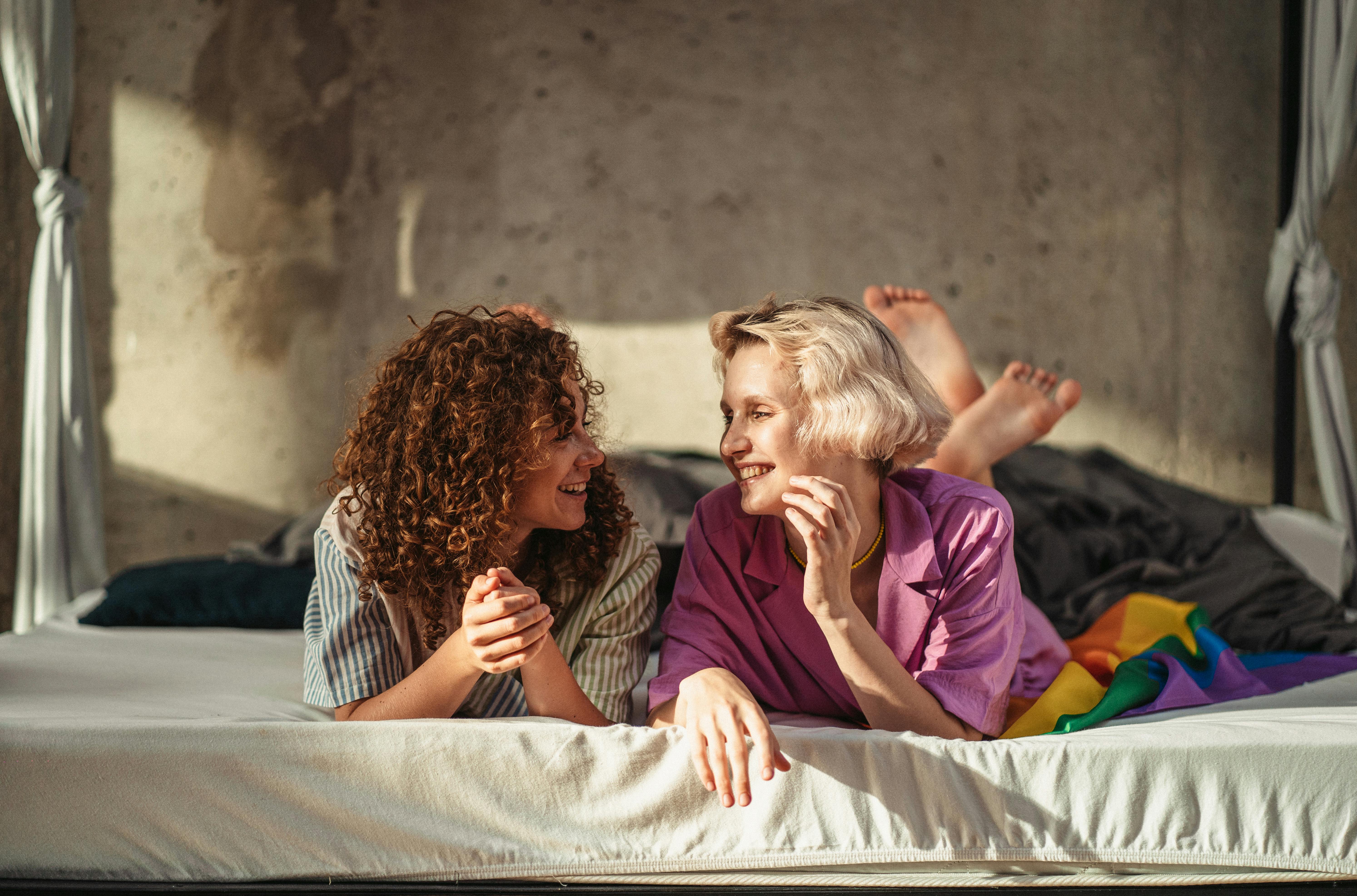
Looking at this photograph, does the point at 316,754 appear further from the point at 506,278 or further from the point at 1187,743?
the point at 506,278

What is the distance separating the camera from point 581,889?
1.31 meters

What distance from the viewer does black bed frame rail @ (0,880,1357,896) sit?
1286 mm

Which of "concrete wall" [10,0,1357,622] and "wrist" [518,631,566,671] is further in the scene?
"concrete wall" [10,0,1357,622]

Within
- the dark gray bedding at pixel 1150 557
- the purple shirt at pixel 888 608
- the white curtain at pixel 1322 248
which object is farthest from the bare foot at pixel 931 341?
the white curtain at pixel 1322 248

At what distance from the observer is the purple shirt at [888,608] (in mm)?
1504

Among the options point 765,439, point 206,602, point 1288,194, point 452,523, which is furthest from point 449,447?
point 1288,194

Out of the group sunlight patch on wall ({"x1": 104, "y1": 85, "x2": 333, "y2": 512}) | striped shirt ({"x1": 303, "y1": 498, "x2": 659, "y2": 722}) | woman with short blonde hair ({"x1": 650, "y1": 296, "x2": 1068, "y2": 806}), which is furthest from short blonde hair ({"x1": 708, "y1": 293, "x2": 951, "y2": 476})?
sunlight patch on wall ({"x1": 104, "y1": 85, "x2": 333, "y2": 512})

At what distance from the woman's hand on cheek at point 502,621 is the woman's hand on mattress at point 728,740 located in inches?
8.5

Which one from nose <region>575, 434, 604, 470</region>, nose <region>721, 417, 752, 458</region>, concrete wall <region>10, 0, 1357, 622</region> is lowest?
nose <region>575, 434, 604, 470</region>

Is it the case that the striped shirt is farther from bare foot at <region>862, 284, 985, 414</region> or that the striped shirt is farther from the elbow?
bare foot at <region>862, 284, 985, 414</region>

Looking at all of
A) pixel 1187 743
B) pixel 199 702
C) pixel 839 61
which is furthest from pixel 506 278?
pixel 1187 743

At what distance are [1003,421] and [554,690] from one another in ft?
4.29

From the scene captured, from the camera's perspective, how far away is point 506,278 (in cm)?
370

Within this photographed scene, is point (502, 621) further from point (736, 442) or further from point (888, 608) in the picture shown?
point (888, 608)
